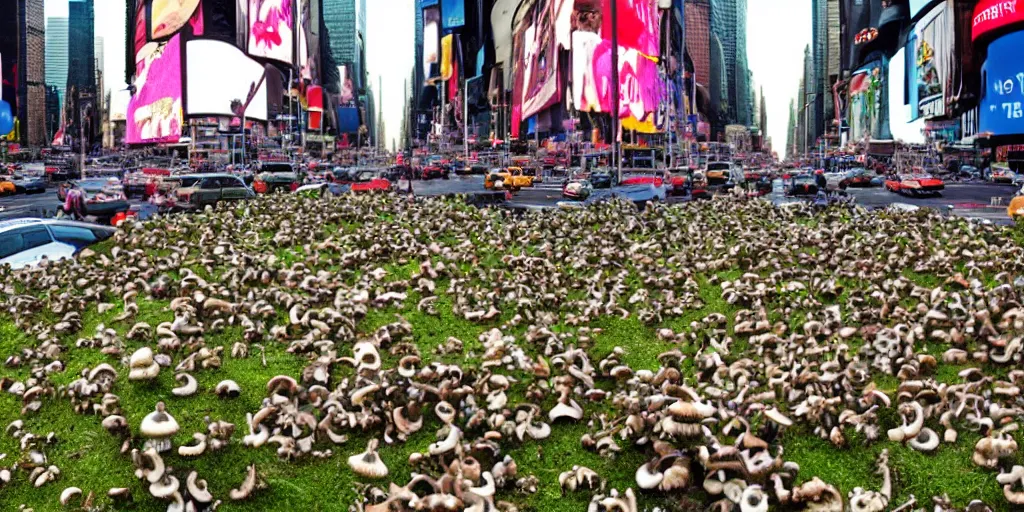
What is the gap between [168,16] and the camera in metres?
57.6

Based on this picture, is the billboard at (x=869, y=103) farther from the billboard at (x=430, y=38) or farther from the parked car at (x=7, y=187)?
the parked car at (x=7, y=187)

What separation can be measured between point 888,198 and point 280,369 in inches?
638

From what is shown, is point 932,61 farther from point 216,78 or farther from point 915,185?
point 216,78

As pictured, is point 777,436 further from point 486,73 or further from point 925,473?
point 486,73

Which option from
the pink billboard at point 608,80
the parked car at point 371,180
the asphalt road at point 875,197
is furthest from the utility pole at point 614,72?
the parked car at point 371,180

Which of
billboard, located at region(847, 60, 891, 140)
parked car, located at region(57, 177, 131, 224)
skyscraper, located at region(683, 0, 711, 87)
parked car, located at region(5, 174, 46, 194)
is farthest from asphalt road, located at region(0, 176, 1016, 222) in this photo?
billboard, located at region(847, 60, 891, 140)

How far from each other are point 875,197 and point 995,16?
23.9 ft

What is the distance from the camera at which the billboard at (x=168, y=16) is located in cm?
5738

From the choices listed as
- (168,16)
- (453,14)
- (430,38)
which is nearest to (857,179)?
(453,14)

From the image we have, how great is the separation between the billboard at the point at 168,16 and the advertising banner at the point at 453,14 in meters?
16.0

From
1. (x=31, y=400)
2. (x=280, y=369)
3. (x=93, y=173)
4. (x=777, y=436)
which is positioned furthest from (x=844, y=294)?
(x=93, y=173)

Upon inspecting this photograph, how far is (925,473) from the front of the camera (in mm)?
5113

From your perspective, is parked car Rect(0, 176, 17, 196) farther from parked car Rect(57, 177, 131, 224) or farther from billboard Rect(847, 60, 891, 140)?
billboard Rect(847, 60, 891, 140)

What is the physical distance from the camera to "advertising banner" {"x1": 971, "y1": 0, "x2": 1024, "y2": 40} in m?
23.2
